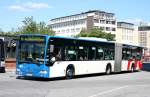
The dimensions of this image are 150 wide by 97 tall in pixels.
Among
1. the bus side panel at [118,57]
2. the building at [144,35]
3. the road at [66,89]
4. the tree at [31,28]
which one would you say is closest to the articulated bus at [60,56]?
the road at [66,89]

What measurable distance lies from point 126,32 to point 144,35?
15.1 meters

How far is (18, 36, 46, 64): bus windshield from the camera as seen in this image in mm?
22828

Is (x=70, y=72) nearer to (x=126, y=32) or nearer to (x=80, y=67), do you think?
(x=80, y=67)

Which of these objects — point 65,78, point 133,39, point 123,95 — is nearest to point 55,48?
point 65,78

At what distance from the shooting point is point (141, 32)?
194875 millimetres

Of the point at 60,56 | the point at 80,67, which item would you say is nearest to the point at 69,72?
the point at 80,67

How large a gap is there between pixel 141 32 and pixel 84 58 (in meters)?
171

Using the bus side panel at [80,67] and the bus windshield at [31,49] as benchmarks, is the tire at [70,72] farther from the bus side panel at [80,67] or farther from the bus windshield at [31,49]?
the bus windshield at [31,49]

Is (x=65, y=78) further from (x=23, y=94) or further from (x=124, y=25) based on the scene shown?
(x=124, y=25)

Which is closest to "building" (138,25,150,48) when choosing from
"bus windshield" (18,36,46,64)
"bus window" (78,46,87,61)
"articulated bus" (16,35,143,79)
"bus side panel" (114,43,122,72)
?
"bus side panel" (114,43,122,72)

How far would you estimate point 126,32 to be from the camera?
183 m

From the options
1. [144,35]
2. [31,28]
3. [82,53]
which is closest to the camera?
[82,53]

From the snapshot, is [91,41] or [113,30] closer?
[91,41]

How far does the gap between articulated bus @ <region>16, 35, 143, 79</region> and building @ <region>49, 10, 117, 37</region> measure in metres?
129
